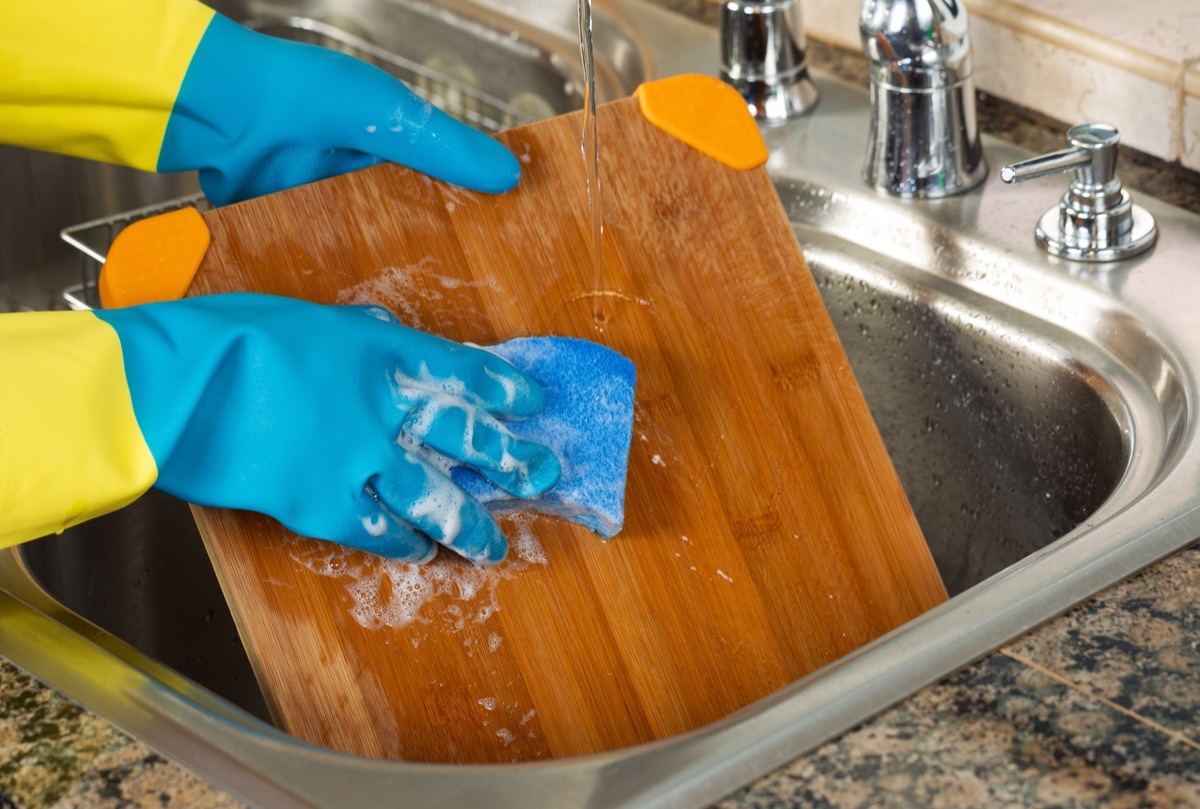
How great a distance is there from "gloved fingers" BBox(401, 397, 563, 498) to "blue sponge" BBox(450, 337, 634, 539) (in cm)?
2

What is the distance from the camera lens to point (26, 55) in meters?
1.04

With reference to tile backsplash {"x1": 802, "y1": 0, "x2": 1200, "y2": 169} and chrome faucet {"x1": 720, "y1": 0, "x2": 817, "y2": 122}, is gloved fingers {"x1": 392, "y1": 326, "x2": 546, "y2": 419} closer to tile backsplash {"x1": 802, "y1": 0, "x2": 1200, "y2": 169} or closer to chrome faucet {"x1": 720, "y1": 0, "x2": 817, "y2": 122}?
chrome faucet {"x1": 720, "y1": 0, "x2": 817, "y2": 122}

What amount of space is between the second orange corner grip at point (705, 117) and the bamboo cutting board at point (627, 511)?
0.4 inches

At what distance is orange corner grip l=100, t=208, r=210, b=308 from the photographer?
36.0 inches

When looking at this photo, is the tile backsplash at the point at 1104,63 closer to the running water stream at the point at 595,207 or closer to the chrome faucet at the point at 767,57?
the chrome faucet at the point at 767,57

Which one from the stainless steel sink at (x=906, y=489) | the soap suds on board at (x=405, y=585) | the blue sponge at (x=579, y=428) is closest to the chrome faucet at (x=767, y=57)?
the stainless steel sink at (x=906, y=489)

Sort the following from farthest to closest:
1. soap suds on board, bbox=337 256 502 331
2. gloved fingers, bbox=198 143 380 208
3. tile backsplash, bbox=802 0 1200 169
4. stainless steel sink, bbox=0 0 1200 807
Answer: tile backsplash, bbox=802 0 1200 169 → gloved fingers, bbox=198 143 380 208 → soap suds on board, bbox=337 256 502 331 → stainless steel sink, bbox=0 0 1200 807

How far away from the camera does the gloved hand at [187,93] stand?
1.04m

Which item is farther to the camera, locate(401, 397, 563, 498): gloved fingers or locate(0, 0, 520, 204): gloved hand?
locate(0, 0, 520, 204): gloved hand

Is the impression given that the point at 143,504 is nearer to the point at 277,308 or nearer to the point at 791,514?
the point at 277,308

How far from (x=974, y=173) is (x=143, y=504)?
2.55 feet

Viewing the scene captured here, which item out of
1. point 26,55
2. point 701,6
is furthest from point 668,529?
point 701,6

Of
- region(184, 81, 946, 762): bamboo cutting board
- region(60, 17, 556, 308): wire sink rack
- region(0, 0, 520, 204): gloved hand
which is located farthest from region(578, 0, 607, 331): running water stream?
region(60, 17, 556, 308): wire sink rack

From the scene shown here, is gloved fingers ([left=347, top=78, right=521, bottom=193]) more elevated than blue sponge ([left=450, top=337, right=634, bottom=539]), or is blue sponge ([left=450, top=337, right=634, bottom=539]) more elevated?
gloved fingers ([left=347, top=78, right=521, bottom=193])
